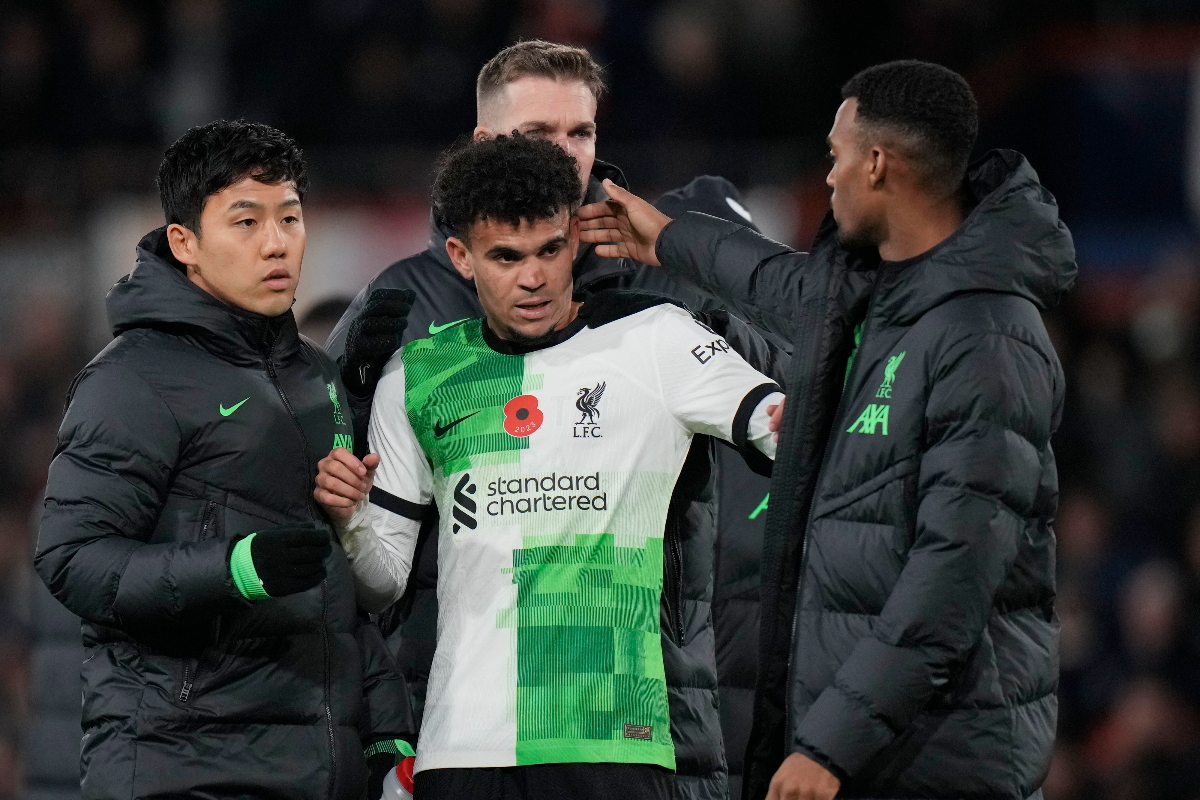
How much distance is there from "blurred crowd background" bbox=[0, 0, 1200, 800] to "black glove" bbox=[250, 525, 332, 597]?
8.49 feet

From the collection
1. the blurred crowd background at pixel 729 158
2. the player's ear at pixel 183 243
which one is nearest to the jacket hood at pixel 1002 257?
the player's ear at pixel 183 243

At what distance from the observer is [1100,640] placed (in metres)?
7.11

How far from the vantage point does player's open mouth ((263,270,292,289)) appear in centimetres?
338

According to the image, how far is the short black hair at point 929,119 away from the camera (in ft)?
10.5

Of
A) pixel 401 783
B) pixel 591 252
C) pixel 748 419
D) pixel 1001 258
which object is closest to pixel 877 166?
pixel 1001 258

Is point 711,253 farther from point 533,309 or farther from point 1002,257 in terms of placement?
point 1002,257

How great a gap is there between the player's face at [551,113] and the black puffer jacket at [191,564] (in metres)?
1.17

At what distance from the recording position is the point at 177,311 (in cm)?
329

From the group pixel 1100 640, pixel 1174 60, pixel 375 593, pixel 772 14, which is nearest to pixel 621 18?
pixel 772 14

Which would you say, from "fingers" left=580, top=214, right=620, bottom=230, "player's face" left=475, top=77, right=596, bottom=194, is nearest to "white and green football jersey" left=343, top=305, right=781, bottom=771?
"fingers" left=580, top=214, right=620, bottom=230

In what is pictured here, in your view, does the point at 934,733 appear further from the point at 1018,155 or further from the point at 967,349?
the point at 1018,155

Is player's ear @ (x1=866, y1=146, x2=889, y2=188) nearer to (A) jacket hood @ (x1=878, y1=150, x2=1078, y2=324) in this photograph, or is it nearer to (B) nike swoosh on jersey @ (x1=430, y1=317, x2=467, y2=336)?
(A) jacket hood @ (x1=878, y1=150, x2=1078, y2=324)

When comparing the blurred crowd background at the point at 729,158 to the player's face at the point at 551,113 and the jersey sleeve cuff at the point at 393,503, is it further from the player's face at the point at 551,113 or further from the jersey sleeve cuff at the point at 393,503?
the jersey sleeve cuff at the point at 393,503

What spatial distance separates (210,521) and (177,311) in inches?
16.6
